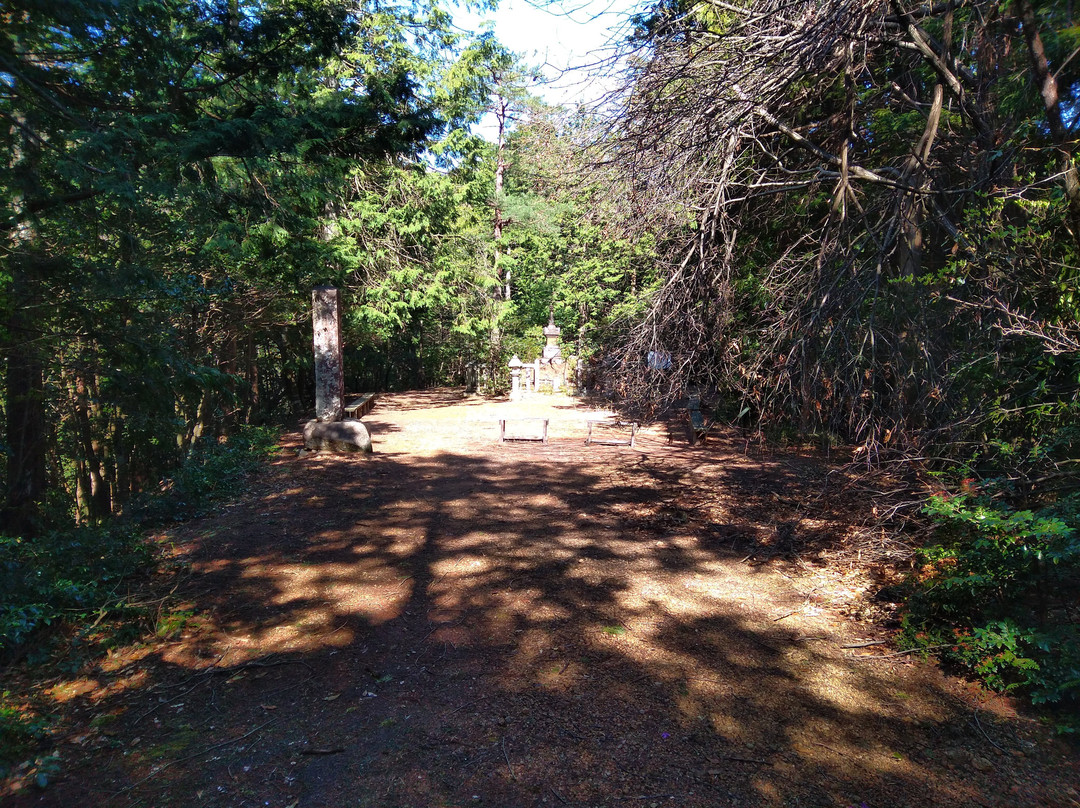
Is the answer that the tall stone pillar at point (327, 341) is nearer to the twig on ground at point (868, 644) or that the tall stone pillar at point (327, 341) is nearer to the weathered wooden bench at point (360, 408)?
the weathered wooden bench at point (360, 408)

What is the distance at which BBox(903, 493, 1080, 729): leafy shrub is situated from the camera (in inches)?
132

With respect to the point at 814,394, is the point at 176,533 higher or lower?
lower

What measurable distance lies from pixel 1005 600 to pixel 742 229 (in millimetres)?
4955

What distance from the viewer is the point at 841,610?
4.93 meters

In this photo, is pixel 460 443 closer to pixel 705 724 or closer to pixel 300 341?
pixel 300 341

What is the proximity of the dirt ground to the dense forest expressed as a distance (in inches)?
26.8

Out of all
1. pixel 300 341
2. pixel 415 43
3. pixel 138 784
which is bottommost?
pixel 138 784

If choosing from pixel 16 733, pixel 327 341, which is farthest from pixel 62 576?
pixel 327 341

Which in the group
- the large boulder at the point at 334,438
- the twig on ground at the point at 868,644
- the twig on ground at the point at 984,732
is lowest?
the twig on ground at the point at 984,732

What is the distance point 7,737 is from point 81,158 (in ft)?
13.3

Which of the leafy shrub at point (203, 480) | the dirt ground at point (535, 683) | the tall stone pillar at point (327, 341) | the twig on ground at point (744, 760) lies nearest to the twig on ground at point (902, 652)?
the dirt ground at point (535, 683)

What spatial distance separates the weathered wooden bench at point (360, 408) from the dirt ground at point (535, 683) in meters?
7.50

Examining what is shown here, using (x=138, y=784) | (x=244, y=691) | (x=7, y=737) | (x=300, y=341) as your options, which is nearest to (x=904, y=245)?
(x=244, y=691)

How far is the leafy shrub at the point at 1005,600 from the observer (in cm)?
335
